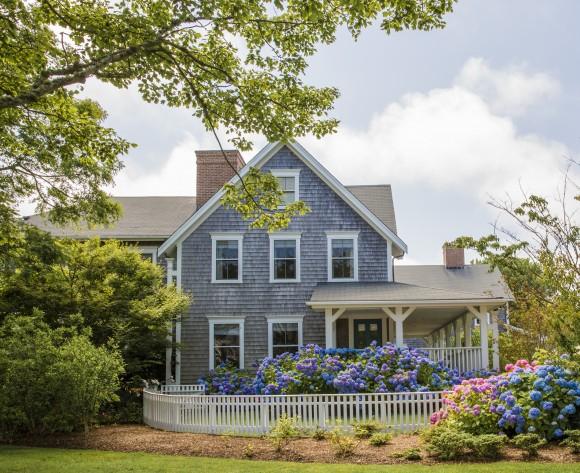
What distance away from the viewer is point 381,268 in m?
21.7

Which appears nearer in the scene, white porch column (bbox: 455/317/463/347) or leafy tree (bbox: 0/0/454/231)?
leafy tree (bbox: 0/0/454/231)

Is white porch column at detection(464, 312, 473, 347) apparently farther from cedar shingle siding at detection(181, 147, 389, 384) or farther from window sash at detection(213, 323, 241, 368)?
window sash at detection(213, 323, 241, 368)

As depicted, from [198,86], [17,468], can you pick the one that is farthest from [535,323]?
[17,468]

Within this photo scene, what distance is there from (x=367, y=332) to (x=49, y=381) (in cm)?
1192

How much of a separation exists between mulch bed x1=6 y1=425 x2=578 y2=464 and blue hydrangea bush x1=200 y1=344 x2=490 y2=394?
10.8ft

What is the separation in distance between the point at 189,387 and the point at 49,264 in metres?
5.52

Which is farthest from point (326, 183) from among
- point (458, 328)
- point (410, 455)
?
point (410, 455)

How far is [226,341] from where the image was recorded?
70.7 feet

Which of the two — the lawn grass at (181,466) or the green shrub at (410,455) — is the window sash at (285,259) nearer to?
the lawn grass at (181,466)

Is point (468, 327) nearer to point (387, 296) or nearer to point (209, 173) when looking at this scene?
point (387, 296)

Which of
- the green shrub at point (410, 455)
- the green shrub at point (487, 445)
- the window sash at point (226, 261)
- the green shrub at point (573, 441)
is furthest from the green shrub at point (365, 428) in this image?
the window sash at point (226, 261)

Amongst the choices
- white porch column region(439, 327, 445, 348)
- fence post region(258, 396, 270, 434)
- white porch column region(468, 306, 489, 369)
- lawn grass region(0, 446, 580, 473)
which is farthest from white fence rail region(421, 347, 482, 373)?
white porch column region(439, 327, 445, 348)

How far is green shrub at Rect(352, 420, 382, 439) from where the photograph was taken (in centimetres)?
1247

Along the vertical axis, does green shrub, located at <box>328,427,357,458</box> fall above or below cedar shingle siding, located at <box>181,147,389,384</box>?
below
